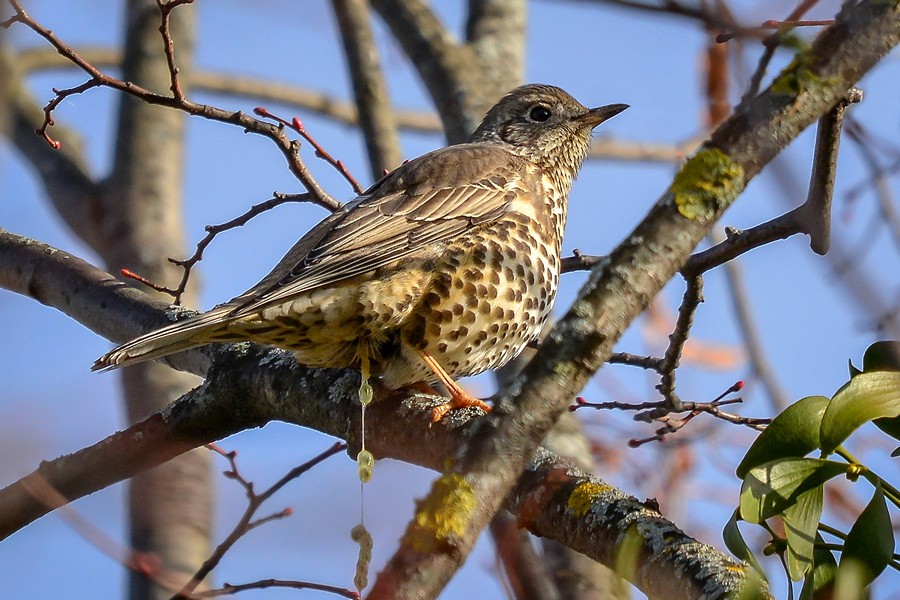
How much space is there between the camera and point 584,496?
3.46 metres

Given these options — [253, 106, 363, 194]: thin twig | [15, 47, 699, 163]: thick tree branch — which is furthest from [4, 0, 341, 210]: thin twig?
[15, 47, 699, 163]: thick tree branch

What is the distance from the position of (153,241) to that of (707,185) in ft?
17.7

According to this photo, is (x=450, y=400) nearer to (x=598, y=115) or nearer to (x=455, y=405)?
(x=455, y=405)

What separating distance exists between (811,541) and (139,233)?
17.9 feet

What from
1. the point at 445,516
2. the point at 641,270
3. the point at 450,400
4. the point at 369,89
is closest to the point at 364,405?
the point at 450,400

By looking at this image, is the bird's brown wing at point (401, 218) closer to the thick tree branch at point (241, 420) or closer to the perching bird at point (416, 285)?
the perching bird at point (416, 285)

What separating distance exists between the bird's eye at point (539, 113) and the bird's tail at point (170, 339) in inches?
103

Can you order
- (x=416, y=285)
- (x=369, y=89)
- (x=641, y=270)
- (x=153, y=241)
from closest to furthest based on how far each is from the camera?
(x=641, y=270)
(x=416, y=285)
(x=153, y=241)
(x=369, y=89)

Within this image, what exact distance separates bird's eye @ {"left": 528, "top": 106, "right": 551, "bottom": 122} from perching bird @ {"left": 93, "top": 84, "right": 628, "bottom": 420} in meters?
0.74

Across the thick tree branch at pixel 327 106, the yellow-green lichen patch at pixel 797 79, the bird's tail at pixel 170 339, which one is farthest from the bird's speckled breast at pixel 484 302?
→ the thick tree branch at pixel 327 106

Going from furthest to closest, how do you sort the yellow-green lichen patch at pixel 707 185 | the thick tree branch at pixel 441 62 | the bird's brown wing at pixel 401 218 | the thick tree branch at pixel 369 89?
the thick tree branch at pixel 441 62, the thick tree branch at pixel 369 89, the bird's brown wing at pixel 401 218, the yellow-green lichen patch at pixel 707 185

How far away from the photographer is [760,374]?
7.20m

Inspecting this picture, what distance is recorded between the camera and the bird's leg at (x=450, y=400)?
4117mm

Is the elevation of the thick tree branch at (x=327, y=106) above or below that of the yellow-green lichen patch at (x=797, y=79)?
above
